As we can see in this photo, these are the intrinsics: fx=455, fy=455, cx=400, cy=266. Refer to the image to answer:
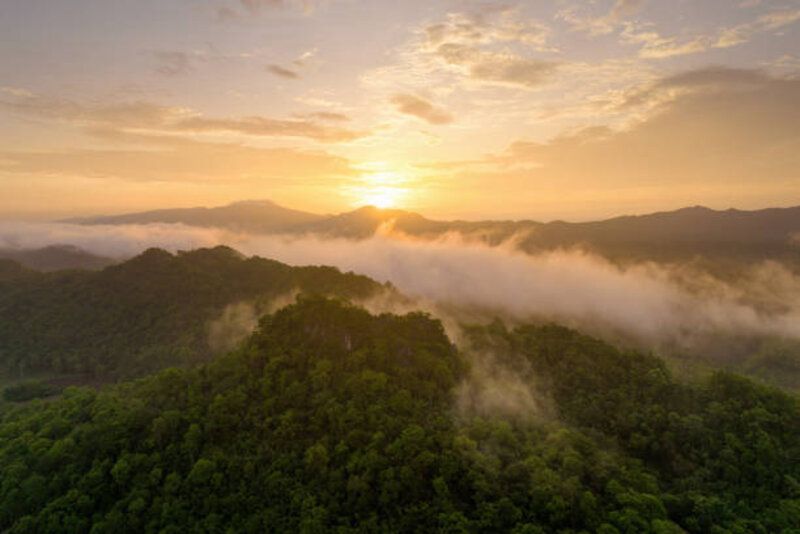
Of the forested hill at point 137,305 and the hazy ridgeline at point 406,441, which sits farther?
the forested hill at point 137,305

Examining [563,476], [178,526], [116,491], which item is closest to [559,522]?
[563,476]

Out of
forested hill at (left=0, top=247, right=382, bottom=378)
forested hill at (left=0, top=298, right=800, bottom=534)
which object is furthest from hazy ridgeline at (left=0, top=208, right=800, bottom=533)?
forested hill at (left=0, top=247, right=382, bottom=378)

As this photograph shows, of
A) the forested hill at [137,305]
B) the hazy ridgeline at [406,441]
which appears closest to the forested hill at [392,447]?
the hazy ridgeline at [406,441]

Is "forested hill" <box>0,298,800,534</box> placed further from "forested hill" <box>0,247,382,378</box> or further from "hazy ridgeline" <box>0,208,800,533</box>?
"forested hill" <box>0,247,382,378</box>

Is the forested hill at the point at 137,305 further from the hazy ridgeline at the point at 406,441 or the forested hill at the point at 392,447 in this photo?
the forested hill at the point at 392,447

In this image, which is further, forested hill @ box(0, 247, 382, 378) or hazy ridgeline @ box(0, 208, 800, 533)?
forested hill @ box(0, 247, 382, 378)

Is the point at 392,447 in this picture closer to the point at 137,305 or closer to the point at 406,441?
the point at 406,441
